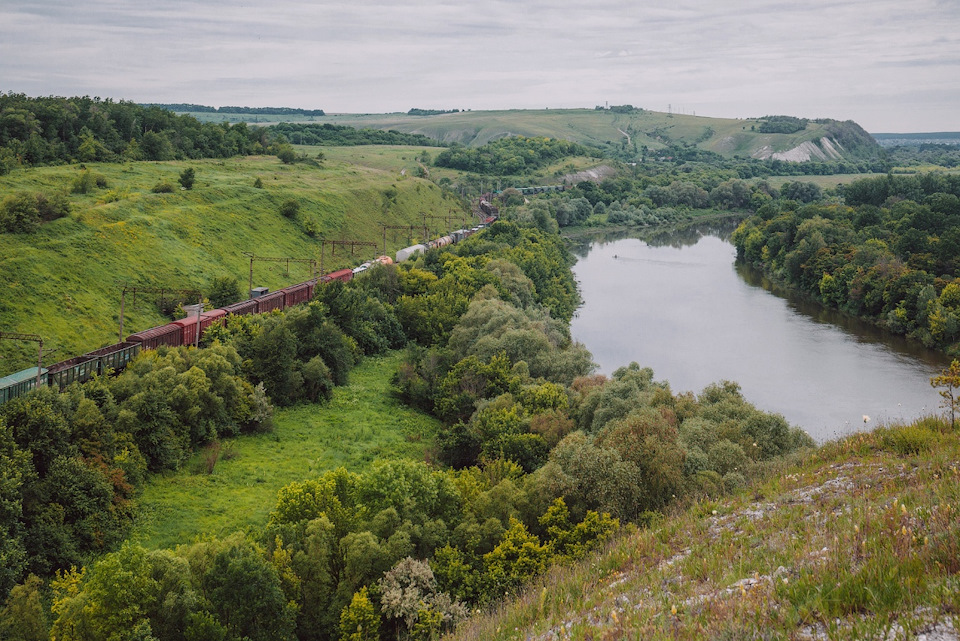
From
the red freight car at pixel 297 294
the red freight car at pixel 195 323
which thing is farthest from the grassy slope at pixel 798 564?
the red freight car at pixel 297 294

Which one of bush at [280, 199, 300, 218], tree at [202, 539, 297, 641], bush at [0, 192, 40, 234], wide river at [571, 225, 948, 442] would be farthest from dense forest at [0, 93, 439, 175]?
tree at [202, 539, 297, 641]

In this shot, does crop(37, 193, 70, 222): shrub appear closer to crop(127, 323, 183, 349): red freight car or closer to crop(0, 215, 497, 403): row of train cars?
crop(0, 215, 497, 403): row of train cars

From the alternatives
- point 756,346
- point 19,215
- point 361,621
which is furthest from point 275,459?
point 756,346

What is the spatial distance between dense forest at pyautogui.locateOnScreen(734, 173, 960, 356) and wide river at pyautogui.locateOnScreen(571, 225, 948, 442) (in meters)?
2.16

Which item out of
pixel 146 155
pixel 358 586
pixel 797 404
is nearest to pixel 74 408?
pixel 358 586

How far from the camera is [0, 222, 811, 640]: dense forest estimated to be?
67.3 ft

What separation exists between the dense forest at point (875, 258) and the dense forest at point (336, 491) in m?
41.6

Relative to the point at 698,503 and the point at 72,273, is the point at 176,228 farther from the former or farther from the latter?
the point at 698,503

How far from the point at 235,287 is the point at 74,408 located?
97.7 feet

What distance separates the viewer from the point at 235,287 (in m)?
60.9

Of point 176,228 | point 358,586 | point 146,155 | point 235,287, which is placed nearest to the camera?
point 358,586

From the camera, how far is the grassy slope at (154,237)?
49.5 meters

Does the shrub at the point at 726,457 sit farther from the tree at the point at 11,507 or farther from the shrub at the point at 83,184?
the shrub at the point at 83,184

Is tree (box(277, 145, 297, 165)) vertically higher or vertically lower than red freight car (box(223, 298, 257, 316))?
higher
